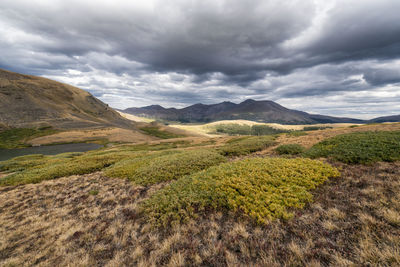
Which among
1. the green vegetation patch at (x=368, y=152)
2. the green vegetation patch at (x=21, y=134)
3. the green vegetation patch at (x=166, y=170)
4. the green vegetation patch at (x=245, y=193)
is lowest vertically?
the green vegetation patch at (x=21, y=134)

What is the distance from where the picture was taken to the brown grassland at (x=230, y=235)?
12.9ft

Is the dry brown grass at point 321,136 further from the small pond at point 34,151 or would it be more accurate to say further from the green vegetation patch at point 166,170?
the small pond at point 34,151

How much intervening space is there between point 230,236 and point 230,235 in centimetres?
4

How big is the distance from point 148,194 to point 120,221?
256cm

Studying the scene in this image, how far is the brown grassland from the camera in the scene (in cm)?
394

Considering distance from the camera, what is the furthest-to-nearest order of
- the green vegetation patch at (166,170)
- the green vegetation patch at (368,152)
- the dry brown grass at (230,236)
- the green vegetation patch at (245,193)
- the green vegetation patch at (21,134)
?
the green vegetation patch at (21,134)
the green vegetation patch at (166,170)
the green vegetation patch at (368,152)
the green vegetation patch at (245,193)
the dry brown grass at (230,236)

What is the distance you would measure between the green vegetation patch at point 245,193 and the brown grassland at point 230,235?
→ 0.28m

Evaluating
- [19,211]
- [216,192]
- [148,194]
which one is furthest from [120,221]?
[19,211]

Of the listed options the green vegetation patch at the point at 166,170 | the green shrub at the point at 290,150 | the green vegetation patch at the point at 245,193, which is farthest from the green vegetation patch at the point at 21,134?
the green shrub at the point at 290,150

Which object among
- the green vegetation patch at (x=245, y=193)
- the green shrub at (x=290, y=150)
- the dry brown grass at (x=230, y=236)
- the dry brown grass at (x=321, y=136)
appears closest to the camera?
the dry brown grass at (x=230, y=236)

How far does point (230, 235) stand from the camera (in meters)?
5.03

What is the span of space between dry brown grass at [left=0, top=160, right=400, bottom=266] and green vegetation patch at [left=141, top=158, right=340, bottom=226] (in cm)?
39

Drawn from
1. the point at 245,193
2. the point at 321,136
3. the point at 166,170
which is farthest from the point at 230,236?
the point at 321,136

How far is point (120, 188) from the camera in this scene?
10750 millimetres
